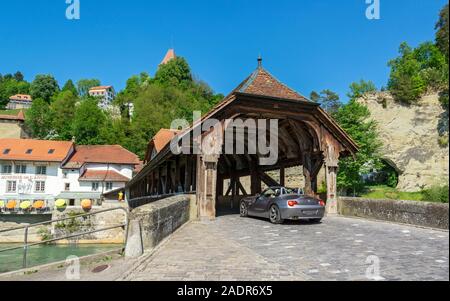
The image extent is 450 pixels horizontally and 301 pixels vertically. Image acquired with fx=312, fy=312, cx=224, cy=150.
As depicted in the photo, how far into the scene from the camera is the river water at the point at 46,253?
78.4 feet

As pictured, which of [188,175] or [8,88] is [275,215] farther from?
[8,88]

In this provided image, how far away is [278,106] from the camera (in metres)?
13.2

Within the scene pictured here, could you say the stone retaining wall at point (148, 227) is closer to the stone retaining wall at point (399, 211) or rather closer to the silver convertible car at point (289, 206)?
the silver convertible car at point (289, 206)

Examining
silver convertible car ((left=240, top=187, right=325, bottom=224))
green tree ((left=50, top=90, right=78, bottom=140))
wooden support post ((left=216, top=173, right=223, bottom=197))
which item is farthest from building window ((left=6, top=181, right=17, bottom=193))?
silver convertible car ((left=240, top=187, right=325, bottom=224))

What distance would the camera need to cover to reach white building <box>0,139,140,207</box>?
145 ft

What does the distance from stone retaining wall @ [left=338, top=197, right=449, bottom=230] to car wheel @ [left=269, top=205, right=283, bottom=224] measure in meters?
4.07

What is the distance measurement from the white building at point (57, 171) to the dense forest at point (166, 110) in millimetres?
8075

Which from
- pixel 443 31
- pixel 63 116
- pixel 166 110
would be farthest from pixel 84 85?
pixel 443 31

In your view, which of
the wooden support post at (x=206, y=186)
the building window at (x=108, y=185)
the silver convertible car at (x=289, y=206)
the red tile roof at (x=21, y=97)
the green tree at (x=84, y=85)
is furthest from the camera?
the green tree at (x=84, y=85)

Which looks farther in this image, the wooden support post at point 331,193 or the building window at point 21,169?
the building window at point 21,169

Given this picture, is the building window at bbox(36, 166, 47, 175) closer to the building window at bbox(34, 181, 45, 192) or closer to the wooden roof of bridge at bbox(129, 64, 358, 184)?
the building window at bbox(34, 181, 45, 192)

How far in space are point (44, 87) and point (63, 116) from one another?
119 feet

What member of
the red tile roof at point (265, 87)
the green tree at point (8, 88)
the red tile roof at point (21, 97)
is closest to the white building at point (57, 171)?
the red tile roof at point (265, 87)

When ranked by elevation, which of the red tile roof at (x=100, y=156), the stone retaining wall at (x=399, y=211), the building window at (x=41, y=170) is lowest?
the stone retaining wall at (x=399, y=211)
